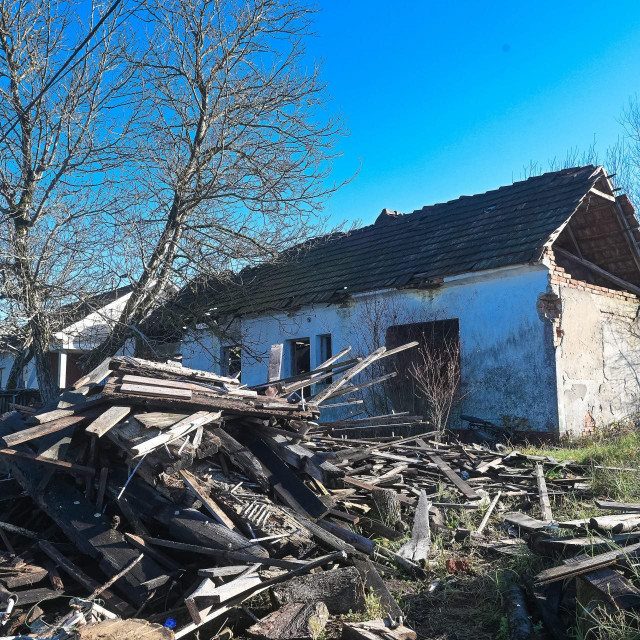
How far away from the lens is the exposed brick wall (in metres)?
10.9

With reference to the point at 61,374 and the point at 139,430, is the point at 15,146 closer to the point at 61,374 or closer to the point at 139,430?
the point at 139,430

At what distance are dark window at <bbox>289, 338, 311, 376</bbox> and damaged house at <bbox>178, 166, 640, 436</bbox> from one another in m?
0.04

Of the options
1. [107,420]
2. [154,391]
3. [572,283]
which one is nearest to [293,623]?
[107,420]

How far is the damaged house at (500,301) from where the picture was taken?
10922 mm

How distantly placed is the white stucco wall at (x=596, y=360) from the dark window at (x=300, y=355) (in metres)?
6.33

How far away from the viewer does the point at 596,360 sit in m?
12.0

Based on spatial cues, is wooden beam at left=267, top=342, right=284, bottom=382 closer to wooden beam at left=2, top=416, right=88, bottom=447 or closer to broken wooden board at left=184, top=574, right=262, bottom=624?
wooden beam at left=2, top=416, right=88, bottom=447

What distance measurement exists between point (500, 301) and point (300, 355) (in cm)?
617

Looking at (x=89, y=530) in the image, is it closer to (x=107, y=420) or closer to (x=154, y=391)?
(x=107, y=420)

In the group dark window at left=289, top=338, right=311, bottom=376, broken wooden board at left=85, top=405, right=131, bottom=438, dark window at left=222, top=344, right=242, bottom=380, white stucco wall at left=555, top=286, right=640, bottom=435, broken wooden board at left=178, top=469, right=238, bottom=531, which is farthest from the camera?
dark window at left=222, top=344, right=242, bottom=380

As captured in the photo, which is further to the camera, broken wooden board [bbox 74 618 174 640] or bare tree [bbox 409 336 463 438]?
bare tree [bbox 409 336 463 438]

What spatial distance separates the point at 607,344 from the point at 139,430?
420 inches

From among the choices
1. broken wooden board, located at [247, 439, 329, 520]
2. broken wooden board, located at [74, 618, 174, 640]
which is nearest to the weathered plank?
broken wooden board, located at [247, 439, 329, 520]

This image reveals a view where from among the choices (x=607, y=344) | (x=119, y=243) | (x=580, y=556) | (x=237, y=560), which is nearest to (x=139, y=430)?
(x=237, y=560)
